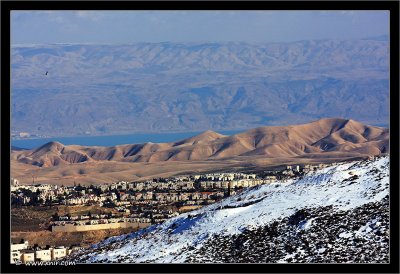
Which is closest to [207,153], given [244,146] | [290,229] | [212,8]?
[244,146]

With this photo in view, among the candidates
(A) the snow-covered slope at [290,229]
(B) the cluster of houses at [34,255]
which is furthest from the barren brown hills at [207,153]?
(A) the snow-covered slope at [290,229]

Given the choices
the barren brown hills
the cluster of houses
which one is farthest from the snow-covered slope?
the barren brown hills

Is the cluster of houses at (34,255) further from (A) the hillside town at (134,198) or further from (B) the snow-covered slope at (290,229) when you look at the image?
(A) the hillside town at (134,198)

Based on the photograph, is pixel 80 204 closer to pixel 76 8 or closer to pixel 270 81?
pixel 76 8

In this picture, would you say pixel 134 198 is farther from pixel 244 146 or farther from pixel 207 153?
pixel 244 146

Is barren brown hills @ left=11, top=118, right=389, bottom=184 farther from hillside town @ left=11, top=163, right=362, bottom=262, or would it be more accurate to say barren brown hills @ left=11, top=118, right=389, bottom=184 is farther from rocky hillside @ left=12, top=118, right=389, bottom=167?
hillside town @ left=11, top=163, right=362, bottom=262

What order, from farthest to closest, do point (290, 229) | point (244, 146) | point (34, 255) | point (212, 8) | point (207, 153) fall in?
point (244, 146)
point (207, 153)
point (34, 255)
point (290, 229)
point (212, 8)

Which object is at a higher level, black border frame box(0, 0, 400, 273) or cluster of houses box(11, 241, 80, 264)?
black border frame box(0, 0, 400, 273)
